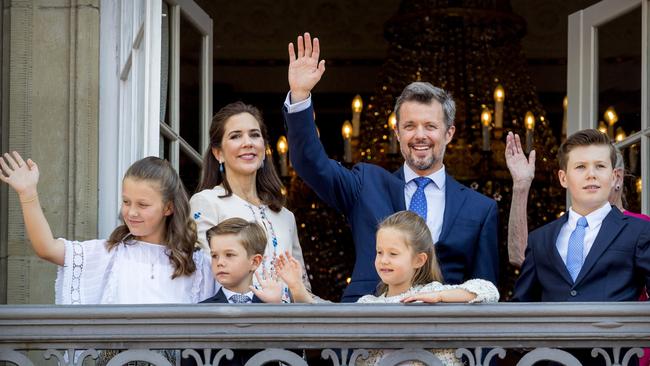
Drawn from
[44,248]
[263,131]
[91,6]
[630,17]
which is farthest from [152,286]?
[630,17]

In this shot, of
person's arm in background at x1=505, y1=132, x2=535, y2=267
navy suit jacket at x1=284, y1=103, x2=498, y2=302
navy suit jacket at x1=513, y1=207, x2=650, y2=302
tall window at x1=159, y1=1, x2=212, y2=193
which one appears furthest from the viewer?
tall window at x1=159, y1=1, x2=212, y2=193

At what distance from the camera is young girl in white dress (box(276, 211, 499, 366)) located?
495cm

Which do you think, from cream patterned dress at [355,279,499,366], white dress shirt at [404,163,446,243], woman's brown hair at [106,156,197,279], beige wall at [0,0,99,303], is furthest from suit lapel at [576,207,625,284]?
beige wall at [0,0,99,303]

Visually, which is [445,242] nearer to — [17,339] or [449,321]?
[449,321]

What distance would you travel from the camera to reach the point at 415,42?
1022 centimetres

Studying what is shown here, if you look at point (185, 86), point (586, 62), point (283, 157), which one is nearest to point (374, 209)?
point (185, 86)

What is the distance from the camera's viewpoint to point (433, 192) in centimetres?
567

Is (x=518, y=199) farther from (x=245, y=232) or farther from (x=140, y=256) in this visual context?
(x=140, y=256)

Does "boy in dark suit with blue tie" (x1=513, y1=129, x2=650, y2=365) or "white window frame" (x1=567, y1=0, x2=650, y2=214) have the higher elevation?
"white window frame" (x1=567, y1=0, x2=650, y2=214)

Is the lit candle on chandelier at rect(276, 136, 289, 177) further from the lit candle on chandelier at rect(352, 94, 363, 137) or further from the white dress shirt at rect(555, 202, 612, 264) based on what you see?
the white dress shirt at rect(555, 202, 612, 264)

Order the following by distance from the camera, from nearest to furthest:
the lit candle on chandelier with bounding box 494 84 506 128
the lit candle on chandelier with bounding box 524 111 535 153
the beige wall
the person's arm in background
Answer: the person's arm in background
the beige wall
the lit candle on chandelier with bounding box 524 111 535 153
the lit candle on chandelier with bounding box 494 84 506 128

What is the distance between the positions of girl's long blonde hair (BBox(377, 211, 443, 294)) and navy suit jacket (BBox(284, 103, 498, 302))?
34 cm

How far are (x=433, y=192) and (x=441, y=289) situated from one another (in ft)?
2.42

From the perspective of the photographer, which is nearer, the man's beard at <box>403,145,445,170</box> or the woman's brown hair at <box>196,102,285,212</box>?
the man's beard at <box>403,145,445,170</box>
